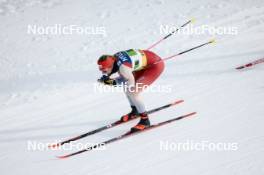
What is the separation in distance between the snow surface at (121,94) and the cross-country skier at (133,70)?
0.30 metres

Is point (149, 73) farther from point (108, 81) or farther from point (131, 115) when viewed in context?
point (108, 81)

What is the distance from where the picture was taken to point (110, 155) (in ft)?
18.1

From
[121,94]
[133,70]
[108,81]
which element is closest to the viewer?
[108,81]

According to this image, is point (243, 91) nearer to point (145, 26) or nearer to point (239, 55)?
point (239, 55)

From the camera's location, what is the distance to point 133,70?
20.3ft

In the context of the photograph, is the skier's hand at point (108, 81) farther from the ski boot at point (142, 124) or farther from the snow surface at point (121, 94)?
the snow surface at point (121, 94)

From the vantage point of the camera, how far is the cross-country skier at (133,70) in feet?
19.0

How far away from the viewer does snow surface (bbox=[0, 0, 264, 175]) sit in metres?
5.28

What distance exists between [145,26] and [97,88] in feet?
12.8

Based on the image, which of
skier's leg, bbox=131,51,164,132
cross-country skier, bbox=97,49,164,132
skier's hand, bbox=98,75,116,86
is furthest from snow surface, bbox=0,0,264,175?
skier's hand, bbox=98,75,116,86

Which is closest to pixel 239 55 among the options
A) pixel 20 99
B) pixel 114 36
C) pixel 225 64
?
pixel 225 64

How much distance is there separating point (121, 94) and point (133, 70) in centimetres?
166

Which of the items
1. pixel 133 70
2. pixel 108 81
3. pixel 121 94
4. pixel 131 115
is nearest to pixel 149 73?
pixel 133 70

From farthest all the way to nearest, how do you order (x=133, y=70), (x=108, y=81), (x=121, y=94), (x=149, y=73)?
(x=121, y=94), (x=149, y=73), (x=133, y=70), (x=108, y=81)
